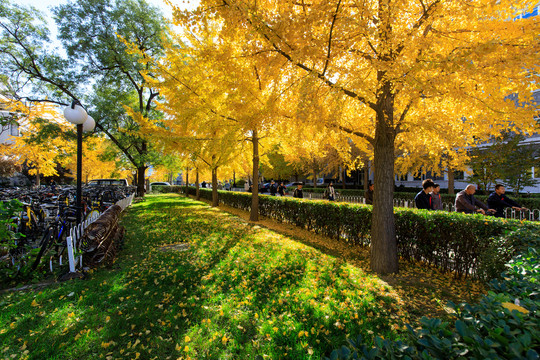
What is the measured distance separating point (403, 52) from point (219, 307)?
496 cm

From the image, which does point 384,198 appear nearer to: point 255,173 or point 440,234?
point 440,234

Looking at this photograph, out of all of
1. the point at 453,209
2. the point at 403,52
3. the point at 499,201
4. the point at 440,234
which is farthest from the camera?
the point at 453,209

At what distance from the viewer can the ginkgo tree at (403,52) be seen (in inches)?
143

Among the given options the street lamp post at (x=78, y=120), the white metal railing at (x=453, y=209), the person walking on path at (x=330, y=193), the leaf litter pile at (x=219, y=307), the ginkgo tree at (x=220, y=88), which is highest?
the ginkgo tree at (x=220, y=88)

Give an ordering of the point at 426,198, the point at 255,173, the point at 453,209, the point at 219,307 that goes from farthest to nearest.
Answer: the point at 453,209 < the point at 255,173 < the point at 426,198 < the point at 219,307

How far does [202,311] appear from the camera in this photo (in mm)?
3359

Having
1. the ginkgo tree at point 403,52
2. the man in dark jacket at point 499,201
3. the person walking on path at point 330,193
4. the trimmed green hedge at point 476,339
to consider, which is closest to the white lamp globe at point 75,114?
the ginkgo tree at point 403,52

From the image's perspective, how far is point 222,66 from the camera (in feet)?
19.0

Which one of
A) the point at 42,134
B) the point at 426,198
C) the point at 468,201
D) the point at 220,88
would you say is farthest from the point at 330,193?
the point at 42,134

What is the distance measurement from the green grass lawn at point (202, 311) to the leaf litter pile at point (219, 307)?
14 mm

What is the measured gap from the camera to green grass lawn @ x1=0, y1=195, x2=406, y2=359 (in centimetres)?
267

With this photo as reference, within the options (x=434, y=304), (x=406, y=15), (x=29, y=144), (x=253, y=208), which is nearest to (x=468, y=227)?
(x=434, y=304)

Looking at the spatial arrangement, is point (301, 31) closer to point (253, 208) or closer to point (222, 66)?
point (222, 66)

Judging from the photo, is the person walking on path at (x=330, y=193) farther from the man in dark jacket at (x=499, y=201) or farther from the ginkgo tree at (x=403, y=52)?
the ginkgo tree at (x=403, y=52)
